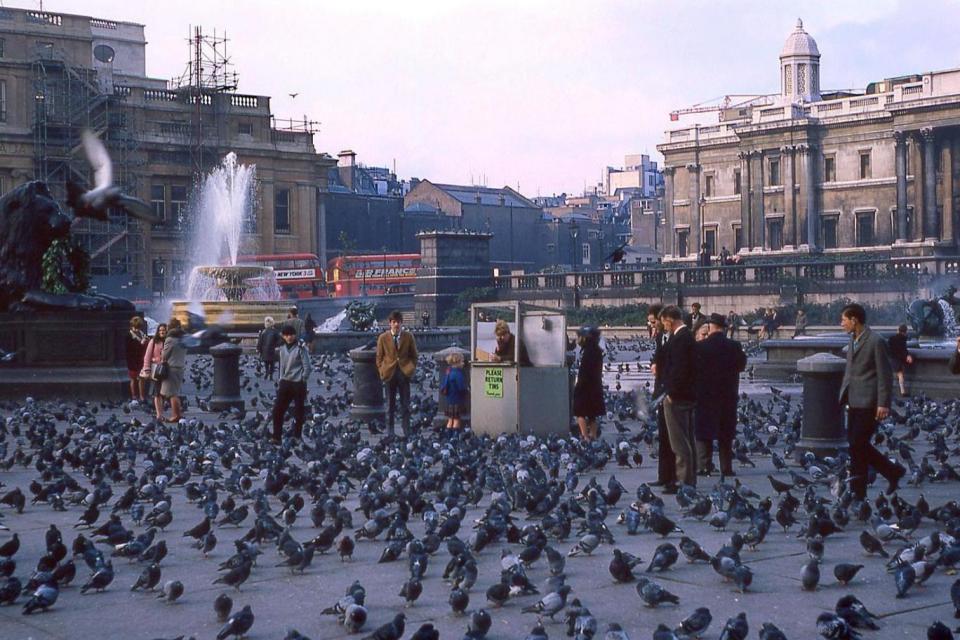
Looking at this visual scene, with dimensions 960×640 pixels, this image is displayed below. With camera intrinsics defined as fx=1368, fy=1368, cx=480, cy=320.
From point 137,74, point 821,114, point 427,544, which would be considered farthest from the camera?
point 821,114

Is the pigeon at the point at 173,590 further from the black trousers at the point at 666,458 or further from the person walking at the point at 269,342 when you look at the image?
the person walking at the point at 269,342

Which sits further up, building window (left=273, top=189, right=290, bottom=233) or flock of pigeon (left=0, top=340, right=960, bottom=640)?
building window (left=273, top=189, right=290, bottom=233)

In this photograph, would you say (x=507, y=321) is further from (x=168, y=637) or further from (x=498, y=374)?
(x=168, y=637)

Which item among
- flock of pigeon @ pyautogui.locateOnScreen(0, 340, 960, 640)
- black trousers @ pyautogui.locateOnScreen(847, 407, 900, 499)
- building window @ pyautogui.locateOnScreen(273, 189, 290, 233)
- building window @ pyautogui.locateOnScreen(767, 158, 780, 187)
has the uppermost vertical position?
building window @ pyautogui.locateOnScreen(767, 158, 780, 187)

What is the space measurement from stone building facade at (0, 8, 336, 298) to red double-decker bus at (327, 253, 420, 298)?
7761 millimetres

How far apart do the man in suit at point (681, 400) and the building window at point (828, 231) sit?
72.0 metres

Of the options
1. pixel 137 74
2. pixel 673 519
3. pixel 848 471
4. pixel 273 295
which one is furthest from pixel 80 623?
pixel 137 74

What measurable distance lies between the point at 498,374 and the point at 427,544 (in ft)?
25.2

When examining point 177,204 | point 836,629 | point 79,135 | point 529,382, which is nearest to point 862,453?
point 836,629

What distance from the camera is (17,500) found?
1062 centimetres

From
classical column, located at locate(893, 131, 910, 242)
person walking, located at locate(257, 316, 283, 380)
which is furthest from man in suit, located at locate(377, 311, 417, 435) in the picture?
classical column, located at locate(893, 131, 910, 242)

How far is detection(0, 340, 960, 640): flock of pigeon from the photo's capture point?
688cm

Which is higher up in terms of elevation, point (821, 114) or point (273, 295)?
point (821, 114)

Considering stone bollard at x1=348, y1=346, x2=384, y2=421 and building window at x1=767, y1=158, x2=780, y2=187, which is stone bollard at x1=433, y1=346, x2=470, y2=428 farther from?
building window at x1=767, y1=158, x2=780, y2=187
